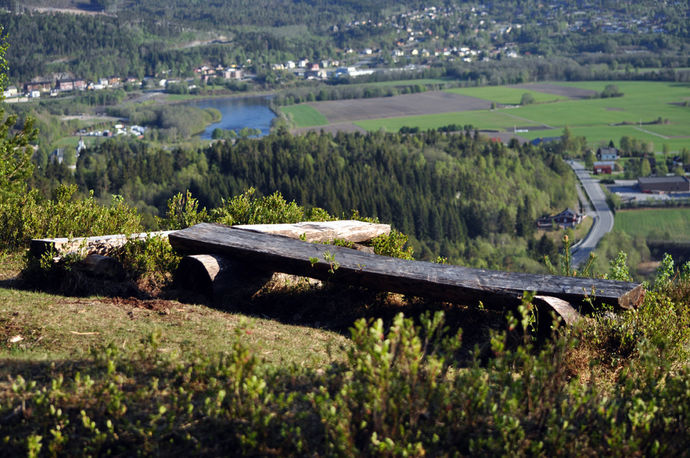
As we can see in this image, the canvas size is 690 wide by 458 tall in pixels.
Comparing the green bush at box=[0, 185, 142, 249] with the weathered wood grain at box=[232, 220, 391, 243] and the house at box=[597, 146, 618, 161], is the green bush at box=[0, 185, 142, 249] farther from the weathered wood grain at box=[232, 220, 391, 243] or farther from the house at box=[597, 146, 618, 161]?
the house at box=[597, 146, 618, 161]

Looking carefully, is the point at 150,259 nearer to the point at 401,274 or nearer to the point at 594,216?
the point at 401,274

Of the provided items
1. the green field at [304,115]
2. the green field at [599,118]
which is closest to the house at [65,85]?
the green field at [304,115]

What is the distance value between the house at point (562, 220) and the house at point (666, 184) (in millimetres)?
16693

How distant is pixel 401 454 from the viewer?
4.26 meters

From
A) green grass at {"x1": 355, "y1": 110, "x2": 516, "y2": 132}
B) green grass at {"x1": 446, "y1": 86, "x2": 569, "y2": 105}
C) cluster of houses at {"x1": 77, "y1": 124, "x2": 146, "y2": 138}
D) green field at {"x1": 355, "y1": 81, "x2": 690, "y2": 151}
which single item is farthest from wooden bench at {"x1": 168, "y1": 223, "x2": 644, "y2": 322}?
green grass at {"x1": 446, "y1": 86, "x2": 569, "y2": 105}

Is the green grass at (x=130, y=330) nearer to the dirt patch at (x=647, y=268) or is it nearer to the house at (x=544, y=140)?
the dirt patch at (x=647, y=268)

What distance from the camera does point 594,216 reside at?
92312 millimetres

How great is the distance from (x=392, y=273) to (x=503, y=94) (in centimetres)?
16930

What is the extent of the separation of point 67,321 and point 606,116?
143 m

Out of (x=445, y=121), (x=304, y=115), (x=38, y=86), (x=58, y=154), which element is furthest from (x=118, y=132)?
(x=445, y=121)

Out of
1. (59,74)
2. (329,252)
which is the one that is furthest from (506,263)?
(59,74)

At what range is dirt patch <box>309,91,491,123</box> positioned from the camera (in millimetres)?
145750

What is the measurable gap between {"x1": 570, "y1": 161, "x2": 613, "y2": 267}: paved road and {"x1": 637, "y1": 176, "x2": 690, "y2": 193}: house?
7.03 m

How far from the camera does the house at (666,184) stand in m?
99.5
